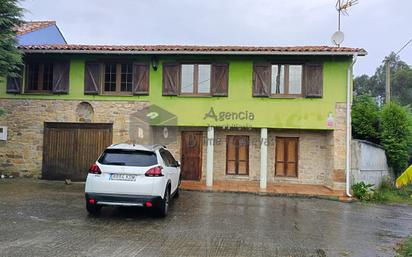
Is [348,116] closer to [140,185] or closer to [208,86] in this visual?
[208,86]

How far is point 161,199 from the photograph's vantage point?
7.96 meters

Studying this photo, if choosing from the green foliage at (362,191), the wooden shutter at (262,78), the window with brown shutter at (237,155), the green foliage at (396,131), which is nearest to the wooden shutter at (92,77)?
the window with brown shutter at (237,155)

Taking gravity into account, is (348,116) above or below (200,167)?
above

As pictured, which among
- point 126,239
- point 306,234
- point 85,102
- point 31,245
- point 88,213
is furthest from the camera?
point 85,102

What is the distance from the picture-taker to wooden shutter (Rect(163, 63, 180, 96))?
14.0 m

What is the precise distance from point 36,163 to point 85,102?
125 inches

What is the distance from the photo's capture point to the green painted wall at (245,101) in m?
13.6

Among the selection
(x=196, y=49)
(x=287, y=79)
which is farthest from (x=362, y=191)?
(x=196, y=49)

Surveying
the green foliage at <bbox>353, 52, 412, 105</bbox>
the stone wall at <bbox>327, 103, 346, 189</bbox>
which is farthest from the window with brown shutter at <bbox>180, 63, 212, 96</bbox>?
the green foliage at <bbox>353, 52, 412, 105</bbox>

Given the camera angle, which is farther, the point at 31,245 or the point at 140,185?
the point at 140,185

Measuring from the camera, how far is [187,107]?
14.0 meters

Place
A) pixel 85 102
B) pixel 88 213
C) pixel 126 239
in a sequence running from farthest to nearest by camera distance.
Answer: pixel 85 102, pixel 88 213, pixel 126 239

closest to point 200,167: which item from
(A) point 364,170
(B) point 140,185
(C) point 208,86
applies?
(C) point 208,86

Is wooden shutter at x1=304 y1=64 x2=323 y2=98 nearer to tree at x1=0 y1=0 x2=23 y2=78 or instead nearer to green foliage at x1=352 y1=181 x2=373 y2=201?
green foliage at x1=352 y1=181 x2=373 y2=201
